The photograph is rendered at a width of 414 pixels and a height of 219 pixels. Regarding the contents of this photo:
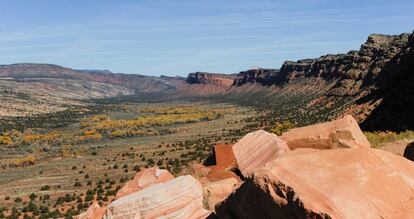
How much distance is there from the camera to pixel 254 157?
14.3 meters

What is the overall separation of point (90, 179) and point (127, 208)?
148 feet

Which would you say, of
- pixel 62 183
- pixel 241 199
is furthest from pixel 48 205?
pixel 241 199

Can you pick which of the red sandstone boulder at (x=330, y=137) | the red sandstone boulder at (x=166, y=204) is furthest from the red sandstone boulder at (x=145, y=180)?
the red sandstone boulder at (x=330, y=137)

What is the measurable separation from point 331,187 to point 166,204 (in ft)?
14.8

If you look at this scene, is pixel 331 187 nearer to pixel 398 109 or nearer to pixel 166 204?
pixel 166 204

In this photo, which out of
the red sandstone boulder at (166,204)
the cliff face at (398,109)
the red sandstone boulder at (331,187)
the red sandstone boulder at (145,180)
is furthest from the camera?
the cliff face at (398,109)

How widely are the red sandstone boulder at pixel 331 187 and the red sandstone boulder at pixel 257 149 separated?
10.3 ft

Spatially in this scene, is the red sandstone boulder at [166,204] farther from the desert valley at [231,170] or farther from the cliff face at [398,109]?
the cliff face at [398,109]

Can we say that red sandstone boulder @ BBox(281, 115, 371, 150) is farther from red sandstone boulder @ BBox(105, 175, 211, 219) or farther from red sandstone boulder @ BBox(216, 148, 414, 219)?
red sandstone boulder @ BBox(105, 175, 211, 219)

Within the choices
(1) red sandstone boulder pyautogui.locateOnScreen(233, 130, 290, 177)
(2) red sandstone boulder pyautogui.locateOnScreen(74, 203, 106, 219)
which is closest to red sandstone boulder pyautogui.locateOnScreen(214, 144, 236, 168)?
(1) red sandstone boulder pyautogui.locateOnScreen(233, 130, 290, 177)

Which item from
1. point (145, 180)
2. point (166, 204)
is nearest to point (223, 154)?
point (145, 180)

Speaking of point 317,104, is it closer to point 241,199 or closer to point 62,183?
point 62,183

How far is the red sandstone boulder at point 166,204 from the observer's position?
38.0ft

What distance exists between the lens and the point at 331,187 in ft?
28.1
